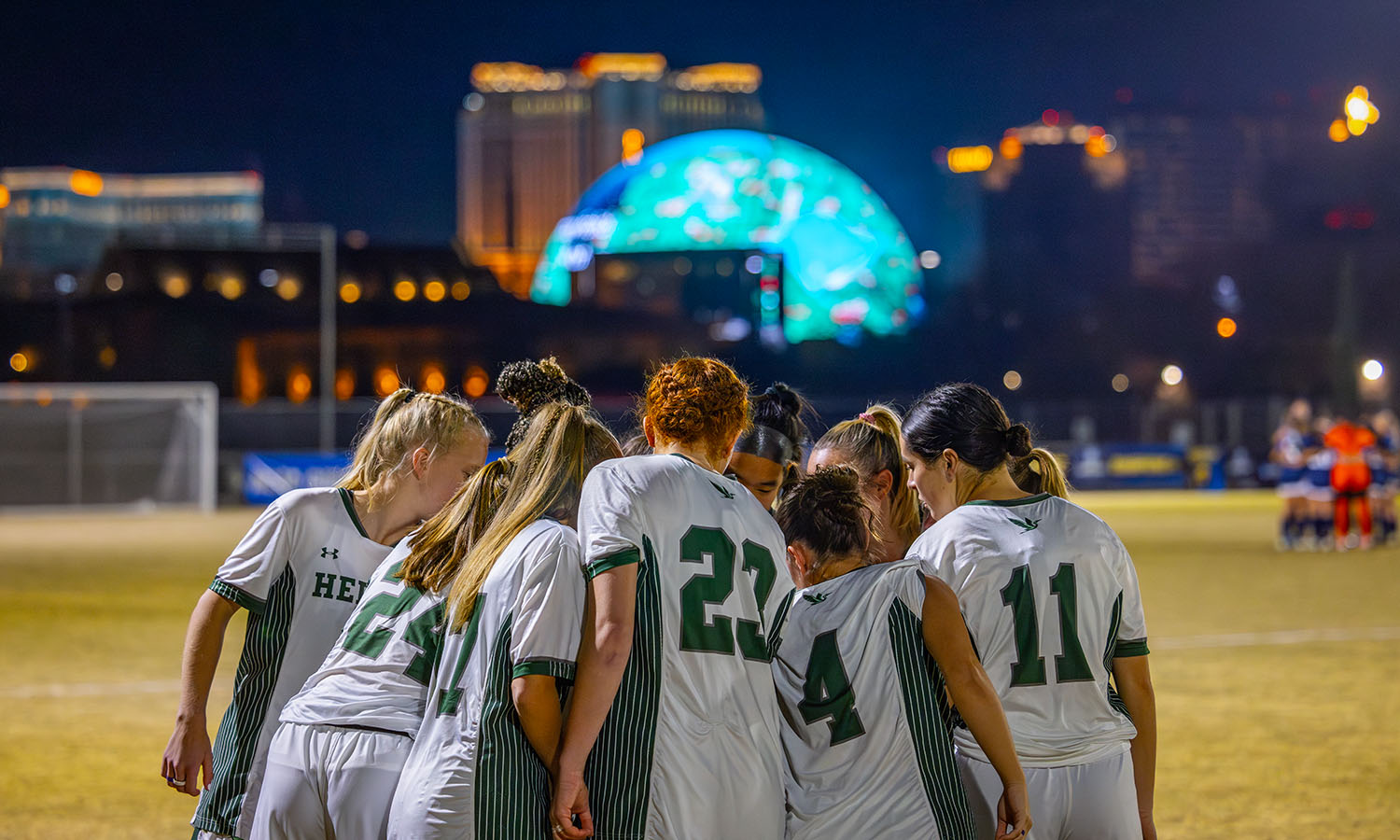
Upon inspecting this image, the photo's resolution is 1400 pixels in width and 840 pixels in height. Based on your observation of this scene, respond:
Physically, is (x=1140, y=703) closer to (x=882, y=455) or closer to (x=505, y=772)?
(x=882, y=455)

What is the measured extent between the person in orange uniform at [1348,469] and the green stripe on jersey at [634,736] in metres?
19.7

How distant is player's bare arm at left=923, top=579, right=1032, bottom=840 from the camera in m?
3.35

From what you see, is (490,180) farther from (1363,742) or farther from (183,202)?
(1363,742)

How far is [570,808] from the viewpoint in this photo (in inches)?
125

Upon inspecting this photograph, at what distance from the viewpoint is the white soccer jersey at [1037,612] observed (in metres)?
3.66

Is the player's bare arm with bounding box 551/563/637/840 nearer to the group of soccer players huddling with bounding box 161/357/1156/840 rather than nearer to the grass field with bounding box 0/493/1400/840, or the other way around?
the group of soccer players huddling with bounding box 161/357/1156/840

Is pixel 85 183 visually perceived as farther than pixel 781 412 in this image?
Yes

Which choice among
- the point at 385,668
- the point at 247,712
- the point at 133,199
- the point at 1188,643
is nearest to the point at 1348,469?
the point at 1188,643

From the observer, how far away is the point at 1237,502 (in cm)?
3619

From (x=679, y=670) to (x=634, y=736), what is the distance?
18 cm

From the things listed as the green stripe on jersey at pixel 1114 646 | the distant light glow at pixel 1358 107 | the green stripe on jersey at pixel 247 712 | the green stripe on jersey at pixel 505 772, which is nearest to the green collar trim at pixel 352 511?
the green stripe on jersey at pixel 247 712

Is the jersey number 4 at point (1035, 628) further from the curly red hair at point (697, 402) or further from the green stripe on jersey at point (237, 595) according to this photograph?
the green stripe on jersey at point (237, 595)

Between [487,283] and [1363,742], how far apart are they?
69488 millimetres

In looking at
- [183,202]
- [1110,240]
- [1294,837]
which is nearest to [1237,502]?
[1294,837]
